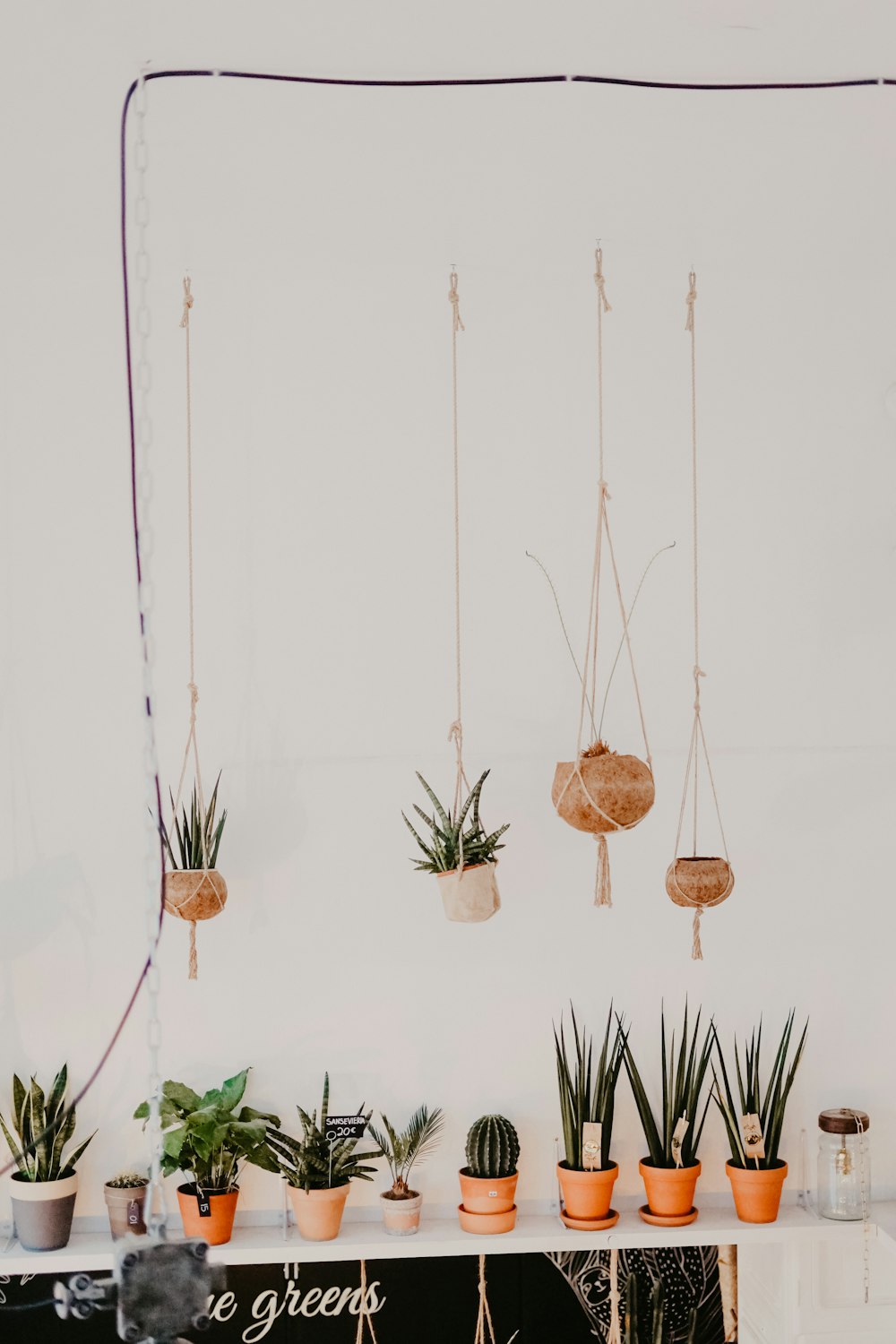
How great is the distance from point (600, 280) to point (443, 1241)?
74.5 inches

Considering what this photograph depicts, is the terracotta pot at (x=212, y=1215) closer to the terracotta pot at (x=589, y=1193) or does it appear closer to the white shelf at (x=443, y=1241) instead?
the white shelf at (x=443, y=1241)

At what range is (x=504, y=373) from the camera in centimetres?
250

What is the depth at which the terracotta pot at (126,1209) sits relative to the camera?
222 centimetres

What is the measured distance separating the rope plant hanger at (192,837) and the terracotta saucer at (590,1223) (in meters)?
0.86

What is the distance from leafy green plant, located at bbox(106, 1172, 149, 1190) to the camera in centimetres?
225

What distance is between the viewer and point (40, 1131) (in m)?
2.27

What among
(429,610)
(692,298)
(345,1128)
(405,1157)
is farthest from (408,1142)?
(692,298)

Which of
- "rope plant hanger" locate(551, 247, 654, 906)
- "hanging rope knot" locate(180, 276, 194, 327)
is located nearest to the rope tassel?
"rope plant hanger" locate(551, 247, 654, 906)

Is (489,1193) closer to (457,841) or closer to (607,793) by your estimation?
(457,841)

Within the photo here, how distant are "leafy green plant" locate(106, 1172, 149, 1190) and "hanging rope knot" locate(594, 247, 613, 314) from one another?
6.35 ft

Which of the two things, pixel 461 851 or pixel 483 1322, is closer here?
pixel 461 851

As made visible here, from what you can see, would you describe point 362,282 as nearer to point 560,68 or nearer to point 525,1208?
point 560,68

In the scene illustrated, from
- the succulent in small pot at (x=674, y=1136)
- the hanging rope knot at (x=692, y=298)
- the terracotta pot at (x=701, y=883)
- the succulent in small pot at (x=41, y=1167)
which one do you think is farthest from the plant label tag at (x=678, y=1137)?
the hanging rope knot at (x=692, y=298)

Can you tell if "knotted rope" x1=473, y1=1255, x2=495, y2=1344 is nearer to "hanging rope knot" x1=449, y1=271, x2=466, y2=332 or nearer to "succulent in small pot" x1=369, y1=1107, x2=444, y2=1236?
"succulent in small pot" x1=369, y1=1107, x2=444, y2=1236
